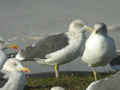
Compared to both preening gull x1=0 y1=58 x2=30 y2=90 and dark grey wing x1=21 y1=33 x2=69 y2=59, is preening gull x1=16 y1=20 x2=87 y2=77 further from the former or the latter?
preening gull x1=0 y1=58 x2=30 y2=90

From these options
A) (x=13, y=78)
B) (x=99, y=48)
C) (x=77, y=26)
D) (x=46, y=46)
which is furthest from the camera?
(x=77, y=26)

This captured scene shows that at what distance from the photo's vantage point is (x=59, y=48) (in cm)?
1374

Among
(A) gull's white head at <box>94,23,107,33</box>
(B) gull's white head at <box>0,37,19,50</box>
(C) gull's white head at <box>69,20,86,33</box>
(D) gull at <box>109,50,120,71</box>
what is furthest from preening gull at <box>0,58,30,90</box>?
(D) gull at <box>109,50,120,71</box>

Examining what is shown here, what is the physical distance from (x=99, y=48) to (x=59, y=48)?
1574 millimetres

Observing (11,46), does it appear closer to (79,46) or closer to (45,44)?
(45,44)

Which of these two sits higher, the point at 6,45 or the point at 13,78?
the point at 13,78

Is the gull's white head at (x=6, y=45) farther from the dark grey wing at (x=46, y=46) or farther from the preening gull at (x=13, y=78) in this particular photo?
the preening gull at (x=13, y=78)

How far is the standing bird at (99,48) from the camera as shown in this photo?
12.9 meters

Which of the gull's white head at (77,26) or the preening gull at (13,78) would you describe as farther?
the gull's white head at (77,26)

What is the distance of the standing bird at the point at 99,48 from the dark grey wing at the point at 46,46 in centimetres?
85

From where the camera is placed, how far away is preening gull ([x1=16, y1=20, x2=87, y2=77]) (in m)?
13.5

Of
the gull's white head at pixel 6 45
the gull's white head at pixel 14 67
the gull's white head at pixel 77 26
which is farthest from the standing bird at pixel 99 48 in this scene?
the gull's white head at pixel 14 67

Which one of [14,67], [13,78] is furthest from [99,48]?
[13,78]

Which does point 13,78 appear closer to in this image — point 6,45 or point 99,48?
point 99,48
